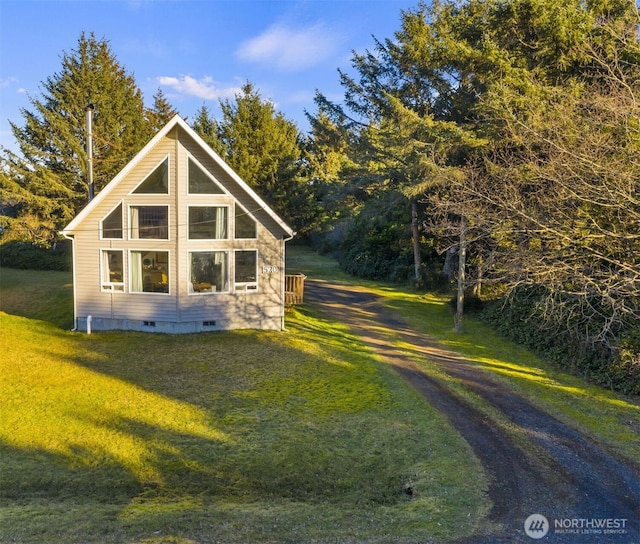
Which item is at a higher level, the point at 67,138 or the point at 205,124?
the point at 205,124

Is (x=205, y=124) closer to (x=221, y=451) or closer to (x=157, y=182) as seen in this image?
(x=157, y=182)

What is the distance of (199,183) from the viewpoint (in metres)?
15.2

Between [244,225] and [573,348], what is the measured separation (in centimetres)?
1109

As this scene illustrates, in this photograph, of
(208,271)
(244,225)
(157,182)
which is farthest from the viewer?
(244,225)

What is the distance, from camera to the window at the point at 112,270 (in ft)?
50.6

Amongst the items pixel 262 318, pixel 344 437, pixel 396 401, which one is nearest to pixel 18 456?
pixel 344 437

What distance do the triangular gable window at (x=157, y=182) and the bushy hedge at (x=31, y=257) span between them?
19663mm

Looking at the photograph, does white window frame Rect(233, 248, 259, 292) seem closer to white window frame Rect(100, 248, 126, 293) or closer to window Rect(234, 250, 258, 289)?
window Rect(234, 250, 258, 289)

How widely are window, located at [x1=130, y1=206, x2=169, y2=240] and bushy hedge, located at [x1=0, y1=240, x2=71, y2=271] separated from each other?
1925 cm

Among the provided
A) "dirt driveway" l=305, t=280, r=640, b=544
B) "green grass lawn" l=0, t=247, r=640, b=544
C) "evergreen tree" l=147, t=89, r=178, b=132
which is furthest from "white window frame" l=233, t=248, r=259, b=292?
"evergreen tree" l=147, t=89, r=178, b=132

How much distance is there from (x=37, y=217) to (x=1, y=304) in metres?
11.2

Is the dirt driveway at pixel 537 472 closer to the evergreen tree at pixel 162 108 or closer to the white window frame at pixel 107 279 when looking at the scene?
the white window frame at pixel 107 279

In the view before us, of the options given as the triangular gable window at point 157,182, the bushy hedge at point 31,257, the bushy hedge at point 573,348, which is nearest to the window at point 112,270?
the triangular gable window at point 157,182

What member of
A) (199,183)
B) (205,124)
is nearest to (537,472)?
(199,183)
